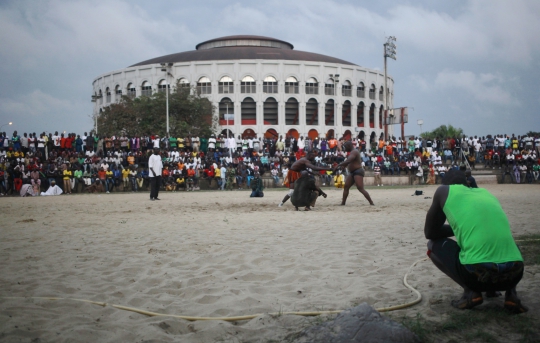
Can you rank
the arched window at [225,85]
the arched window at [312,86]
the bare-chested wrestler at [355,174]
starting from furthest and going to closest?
the arched window at [312,86]
the arched window at [225,85]
the bare-chested wrestler at [355,174]

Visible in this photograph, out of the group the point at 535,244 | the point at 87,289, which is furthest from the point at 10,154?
the point at 535,244

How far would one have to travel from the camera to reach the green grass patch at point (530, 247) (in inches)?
245

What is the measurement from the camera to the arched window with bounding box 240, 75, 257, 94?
238ft

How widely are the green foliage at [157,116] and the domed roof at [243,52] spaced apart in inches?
687

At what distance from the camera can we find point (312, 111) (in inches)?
2970

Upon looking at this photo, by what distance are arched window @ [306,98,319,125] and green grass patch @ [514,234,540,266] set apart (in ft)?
221

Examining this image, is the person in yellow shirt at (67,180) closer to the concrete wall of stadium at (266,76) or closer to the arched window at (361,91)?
the concrete wall of stadium at (266,76)

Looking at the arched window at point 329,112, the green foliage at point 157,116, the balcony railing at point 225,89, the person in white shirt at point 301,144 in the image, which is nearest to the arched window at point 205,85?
the balcony railing at point 225,89

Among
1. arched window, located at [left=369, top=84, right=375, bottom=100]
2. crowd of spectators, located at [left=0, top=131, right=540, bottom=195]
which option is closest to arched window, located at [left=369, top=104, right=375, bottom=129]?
arched window, located at [left=369, top=84, right=375, bottom=100]

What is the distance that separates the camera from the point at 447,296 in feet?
16.1

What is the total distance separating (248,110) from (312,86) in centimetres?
1049

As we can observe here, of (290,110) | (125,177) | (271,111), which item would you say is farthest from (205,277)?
(290,110)

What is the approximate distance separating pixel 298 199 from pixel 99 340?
10413mm

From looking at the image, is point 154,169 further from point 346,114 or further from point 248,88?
point 346,114
